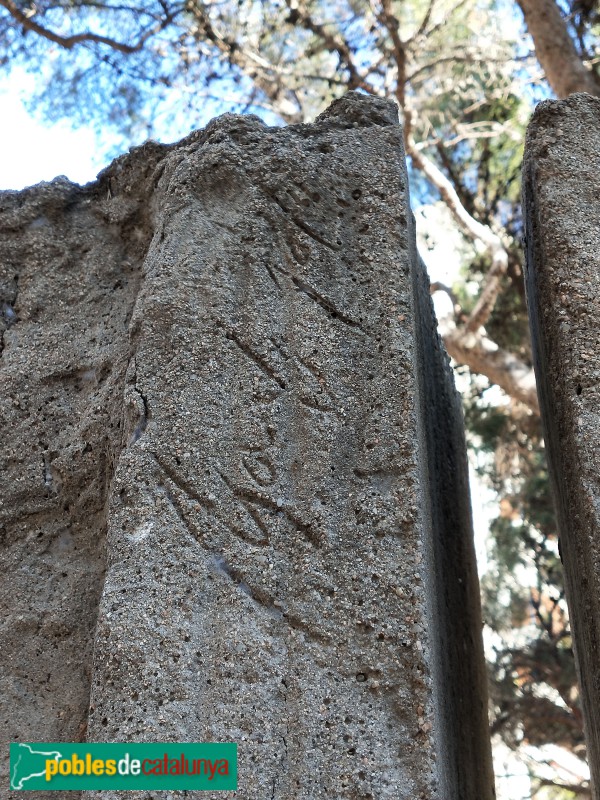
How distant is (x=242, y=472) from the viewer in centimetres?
144

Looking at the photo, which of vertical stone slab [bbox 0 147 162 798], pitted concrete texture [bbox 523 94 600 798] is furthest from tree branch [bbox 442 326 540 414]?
vertical stone slab [bbox 0 147 162 798]

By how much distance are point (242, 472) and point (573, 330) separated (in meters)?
0.60

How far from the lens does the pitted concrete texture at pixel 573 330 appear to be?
1.41 meters

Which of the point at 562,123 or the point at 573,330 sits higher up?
the point at 562,123

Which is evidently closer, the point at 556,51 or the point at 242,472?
the point at 242,472

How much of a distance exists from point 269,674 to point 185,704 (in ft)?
0.41

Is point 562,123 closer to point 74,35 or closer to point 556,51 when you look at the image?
point 556,51

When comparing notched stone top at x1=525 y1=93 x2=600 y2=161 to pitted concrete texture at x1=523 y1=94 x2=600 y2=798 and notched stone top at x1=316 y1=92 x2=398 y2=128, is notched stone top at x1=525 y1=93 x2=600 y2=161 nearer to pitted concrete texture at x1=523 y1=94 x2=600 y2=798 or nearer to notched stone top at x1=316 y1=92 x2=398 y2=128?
pitted concrete texture at x1=523 y1=94 x2=600 y2=798

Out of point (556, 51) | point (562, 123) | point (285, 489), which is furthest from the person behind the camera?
point (556, 51)

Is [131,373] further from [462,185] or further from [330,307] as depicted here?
[462,185]

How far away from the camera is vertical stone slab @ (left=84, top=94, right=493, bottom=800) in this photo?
1244 millimetres

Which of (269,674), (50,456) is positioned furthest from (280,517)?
(50,456)

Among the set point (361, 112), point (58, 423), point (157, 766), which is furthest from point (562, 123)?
point (157, 766)

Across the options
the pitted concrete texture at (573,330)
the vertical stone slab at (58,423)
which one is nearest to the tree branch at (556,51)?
the pitted concrete texture at (573,330)
